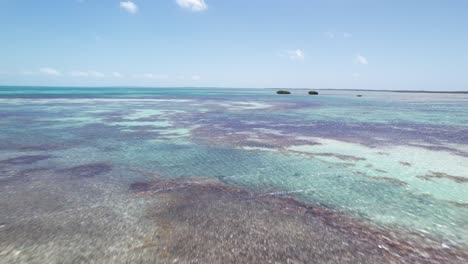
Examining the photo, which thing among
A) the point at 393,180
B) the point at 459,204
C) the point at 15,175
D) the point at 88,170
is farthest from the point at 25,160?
the point at 459,204

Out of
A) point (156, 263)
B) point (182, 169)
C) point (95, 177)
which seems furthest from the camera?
point (182, 169)

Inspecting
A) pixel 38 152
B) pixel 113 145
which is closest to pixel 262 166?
pixel 113 145

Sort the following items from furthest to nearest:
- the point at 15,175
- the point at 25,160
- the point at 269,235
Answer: the point at 25,160
the point at 15,175
the point at 269,235

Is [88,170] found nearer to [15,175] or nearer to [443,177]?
[15,175]

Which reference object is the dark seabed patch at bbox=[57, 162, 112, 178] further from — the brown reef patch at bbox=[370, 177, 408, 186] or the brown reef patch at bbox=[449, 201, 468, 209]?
the brown reef patch at bbox=[449, 201, 468, 209]

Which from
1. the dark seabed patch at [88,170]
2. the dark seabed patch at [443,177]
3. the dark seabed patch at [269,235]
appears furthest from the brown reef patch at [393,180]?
the dark seabed patch at [88,170]

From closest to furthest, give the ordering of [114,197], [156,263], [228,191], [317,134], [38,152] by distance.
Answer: [156,263] < [114,197] < [228,191] < [38,152] < [317,134]

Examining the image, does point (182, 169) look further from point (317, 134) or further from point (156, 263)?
point (317, 134)
